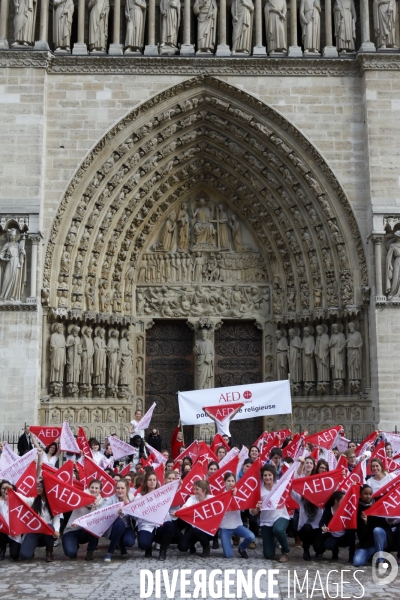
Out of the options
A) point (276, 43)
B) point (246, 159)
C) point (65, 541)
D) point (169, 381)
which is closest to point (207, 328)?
point (169, 381)

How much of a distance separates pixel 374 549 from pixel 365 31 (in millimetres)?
12503

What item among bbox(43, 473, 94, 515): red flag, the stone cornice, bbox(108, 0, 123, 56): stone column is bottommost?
bbox(43, 473, 94, 515): red flag

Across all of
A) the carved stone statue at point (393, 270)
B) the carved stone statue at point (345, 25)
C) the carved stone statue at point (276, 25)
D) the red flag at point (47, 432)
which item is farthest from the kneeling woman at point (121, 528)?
the carved stone statue at point (345, 25)

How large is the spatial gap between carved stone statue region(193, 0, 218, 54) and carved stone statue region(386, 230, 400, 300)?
233 inches

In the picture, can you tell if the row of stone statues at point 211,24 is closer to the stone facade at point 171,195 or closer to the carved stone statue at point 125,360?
the stone facade at point 171,195

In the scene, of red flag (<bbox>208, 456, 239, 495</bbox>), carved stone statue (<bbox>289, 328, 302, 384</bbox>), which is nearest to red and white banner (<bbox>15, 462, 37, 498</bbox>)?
red flag (<bbox>208, 456, 239, 495</bbox>)

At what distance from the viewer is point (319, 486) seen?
29.4ft

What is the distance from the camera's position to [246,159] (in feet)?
58.9

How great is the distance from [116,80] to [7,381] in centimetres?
692

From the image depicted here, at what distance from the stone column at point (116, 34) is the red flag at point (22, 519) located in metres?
11.4

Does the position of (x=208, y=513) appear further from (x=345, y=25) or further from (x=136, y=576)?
(x=345, y=25)

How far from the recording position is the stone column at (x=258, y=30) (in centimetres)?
1736

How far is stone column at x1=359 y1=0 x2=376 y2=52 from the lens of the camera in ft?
56.5

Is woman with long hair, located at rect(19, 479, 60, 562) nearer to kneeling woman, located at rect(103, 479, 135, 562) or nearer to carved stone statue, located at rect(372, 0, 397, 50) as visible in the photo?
kneeling woman, located at rect(103, 479, 135, 562)
